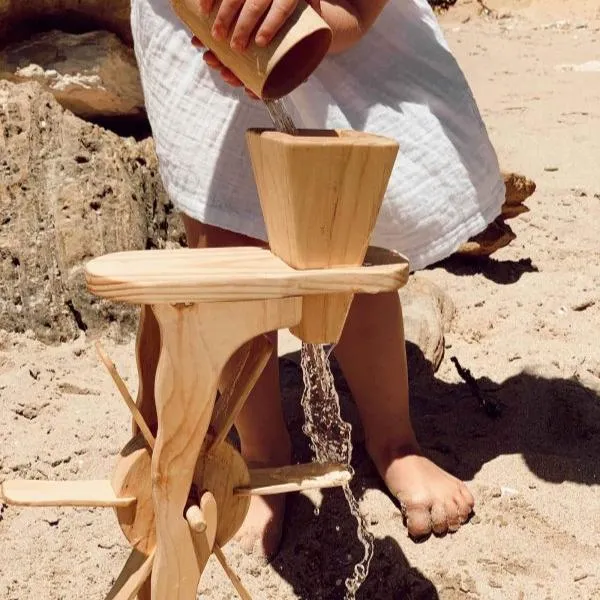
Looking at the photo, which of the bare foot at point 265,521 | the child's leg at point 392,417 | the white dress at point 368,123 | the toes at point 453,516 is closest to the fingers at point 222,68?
the white dress at point 368,123

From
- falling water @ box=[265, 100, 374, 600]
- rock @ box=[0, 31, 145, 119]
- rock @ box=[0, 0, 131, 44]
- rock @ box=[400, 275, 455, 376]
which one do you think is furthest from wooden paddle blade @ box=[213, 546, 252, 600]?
rock @ box=[0, 0, 131, 44]

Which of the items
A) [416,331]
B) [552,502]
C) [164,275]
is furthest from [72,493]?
[416,331]

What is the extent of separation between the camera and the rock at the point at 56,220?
2.24 meters

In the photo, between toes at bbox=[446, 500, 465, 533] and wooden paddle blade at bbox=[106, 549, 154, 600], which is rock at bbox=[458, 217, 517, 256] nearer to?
toes at bbox=[446, 500, 465, 533]

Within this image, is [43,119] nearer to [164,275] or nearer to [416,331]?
[416,331]

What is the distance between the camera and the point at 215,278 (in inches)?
38.5

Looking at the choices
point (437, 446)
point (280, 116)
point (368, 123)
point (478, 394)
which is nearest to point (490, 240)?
point (478, 394)

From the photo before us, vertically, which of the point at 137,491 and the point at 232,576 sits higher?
the point at 137,491

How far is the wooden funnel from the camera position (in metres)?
0.96

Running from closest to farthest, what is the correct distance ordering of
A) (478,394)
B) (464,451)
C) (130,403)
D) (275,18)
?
(275,18) → (130,403) → (464,451) → (478,394)

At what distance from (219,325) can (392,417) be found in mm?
782

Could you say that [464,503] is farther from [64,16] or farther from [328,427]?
[64,16]

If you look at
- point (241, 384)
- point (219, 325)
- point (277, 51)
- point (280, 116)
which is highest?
point (277, 51)

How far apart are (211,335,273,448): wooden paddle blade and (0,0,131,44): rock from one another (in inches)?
63.8
